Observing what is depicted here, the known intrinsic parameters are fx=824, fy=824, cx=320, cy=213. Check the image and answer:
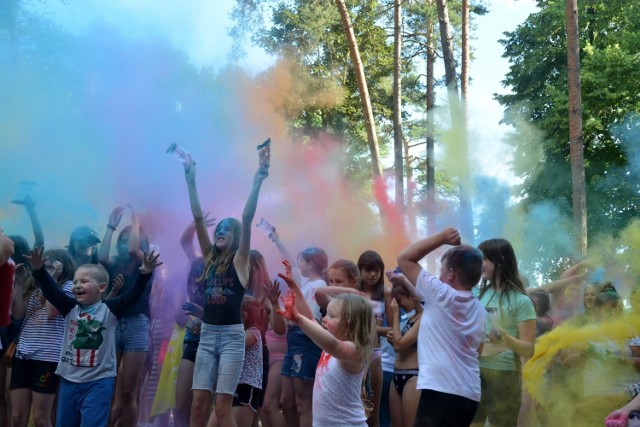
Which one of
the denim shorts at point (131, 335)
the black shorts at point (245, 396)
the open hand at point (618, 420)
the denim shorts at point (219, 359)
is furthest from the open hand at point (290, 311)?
the denim shorts at point (131, 335)

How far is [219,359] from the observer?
632 centimetres

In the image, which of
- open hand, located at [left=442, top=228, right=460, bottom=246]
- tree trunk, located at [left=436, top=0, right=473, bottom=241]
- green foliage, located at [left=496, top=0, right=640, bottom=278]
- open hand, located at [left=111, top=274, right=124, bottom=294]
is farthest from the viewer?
green foliage, located at [left=496, top=0, right=640, bottom=278]

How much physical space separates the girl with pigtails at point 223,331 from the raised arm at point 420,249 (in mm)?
1705

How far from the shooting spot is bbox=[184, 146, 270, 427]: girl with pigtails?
623cm

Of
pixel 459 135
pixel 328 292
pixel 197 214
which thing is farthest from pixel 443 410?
pixel 459 135

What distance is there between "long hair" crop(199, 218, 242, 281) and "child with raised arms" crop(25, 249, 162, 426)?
515 millimetres

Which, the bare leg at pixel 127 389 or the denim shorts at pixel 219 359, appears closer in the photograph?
the denim shorts at pixel 219 359

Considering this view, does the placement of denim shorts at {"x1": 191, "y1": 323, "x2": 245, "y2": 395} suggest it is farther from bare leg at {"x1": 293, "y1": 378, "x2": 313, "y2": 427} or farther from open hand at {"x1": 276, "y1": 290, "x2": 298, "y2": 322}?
open hand at {"x1": 276, "y1": 290, "x2": 298, "y2": 322}

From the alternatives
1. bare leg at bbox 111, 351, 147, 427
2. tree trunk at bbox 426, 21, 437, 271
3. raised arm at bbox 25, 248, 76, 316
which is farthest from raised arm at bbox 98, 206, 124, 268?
tree trunk at bbox 426, 21, 437, 271

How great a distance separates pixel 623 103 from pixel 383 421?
1828cm

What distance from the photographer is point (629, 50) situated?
76.8 ft

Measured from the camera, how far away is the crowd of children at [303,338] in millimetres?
4980

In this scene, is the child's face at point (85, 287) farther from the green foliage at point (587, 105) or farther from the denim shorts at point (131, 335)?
the green foliage at point (587, 105)

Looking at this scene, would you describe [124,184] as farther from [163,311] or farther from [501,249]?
[501,249]
